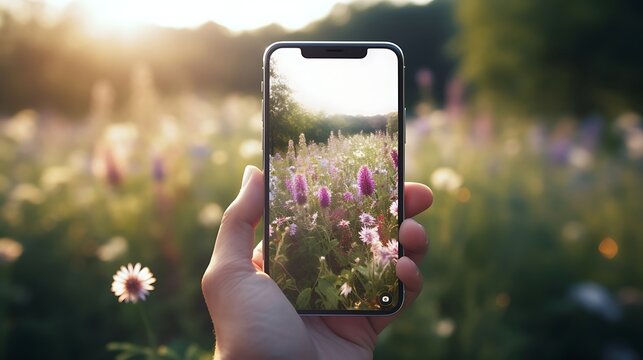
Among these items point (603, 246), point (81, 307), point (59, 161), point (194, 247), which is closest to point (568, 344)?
point (603, 246)

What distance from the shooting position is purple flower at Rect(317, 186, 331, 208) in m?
1.46

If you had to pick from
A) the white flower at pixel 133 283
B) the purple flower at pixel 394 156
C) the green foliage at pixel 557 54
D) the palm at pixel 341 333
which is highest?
the green foliage at pixel 557 54

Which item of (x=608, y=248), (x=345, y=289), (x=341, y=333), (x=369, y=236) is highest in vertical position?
(x=369, y=236)

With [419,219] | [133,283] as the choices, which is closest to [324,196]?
[133,283]

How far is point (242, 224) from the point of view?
1.41 metres

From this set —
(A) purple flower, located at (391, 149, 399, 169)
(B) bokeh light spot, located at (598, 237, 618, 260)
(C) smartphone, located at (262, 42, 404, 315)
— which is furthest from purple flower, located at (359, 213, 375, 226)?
(B) bokeh light spot, located at (598, 237, 618, 260)

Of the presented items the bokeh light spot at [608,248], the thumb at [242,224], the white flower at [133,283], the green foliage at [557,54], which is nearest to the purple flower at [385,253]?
the thumb at [242,224]

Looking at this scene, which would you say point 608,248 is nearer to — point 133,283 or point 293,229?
point 293,229

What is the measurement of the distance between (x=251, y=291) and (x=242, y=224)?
0.43 feet

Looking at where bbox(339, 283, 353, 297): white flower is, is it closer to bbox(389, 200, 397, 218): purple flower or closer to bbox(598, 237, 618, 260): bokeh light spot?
bbox(389, 200, 397, 218): purple flower

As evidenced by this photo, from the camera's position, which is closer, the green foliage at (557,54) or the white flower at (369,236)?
the white flower at (369,236)

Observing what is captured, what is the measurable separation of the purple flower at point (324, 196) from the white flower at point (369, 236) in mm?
89

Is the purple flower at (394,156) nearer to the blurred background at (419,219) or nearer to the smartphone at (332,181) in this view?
the smartphone at (332,181)

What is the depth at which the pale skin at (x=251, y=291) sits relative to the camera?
1.36 metres
